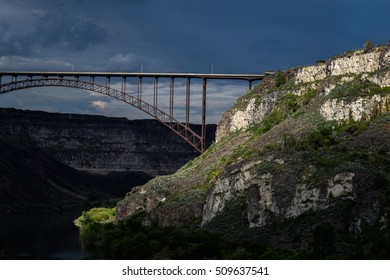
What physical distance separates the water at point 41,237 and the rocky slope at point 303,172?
921 centimetres

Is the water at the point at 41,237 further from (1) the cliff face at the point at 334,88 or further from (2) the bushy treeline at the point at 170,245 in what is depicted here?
(1) the cliff face at the point at 334,88

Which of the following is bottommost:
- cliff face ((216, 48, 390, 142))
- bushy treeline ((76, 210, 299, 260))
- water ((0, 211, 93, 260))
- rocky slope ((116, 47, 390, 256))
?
water ((0, 211, 93, 260))

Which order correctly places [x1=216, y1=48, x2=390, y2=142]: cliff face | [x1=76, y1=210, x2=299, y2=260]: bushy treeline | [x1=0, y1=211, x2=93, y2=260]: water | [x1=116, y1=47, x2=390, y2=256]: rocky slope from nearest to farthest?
1. [x1=116, y1=47, x2=390, y2=256]: rocky slope
2. [x1=76, y1=210, x2=299, y2=260]: bushy treeline
3. [x1=0, y1=211, x2=93, y2=260]: water
4. [x1=216, y1=48, x2=390, y2=142]: cliff face

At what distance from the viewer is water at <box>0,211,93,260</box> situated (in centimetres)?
7900

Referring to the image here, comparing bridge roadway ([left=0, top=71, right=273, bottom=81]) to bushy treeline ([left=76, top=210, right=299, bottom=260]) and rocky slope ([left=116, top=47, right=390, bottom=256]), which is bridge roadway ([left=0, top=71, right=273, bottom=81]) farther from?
bushy treeline ([left=76, top=210, right=299, bottom=260])

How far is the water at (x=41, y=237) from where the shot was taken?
79000 millimetres

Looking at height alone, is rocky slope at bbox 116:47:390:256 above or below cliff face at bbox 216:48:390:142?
below

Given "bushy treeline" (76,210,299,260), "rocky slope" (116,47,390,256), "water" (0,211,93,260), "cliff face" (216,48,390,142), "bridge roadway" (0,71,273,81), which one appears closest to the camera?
"rocky slope" (116,47,390,256)

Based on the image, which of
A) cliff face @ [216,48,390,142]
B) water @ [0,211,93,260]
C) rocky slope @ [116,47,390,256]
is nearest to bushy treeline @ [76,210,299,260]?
rocky slope @ [116,47,390,256]

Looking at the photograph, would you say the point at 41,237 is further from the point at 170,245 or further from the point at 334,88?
the point at 334,88

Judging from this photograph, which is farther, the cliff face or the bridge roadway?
the bridge roadway

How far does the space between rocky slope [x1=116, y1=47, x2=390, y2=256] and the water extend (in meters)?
9.21

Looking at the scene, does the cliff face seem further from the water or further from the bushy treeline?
the water
